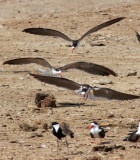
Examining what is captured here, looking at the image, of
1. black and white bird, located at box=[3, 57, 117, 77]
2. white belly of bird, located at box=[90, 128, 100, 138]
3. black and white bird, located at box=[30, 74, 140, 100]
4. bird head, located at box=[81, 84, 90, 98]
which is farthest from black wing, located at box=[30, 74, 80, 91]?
white belly of bird, located at box=[90, 128, 100, 138]

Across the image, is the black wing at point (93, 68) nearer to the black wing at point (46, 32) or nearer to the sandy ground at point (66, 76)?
the sandy ground at point (66, 76)

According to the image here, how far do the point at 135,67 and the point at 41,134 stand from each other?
6909 mm

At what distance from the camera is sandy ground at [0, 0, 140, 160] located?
790cm

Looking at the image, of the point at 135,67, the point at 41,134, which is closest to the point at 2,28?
the point at 135,67

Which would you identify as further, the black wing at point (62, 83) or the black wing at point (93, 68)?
the black wing at point (93, 68)

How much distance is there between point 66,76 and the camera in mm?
13820

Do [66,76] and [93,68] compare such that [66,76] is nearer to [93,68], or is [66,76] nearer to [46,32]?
[46,32]

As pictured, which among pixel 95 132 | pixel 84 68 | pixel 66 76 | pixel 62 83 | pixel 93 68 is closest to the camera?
pixel 95 132

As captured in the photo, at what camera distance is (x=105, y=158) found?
7.27 meters

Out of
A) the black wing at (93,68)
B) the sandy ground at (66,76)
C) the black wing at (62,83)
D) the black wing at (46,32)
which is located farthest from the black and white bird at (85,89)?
the black wing at (46,32)

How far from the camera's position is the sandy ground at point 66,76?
7.90 meters

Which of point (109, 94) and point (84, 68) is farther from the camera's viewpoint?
point (84, 68)

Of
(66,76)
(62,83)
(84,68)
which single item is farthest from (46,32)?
(62,83)

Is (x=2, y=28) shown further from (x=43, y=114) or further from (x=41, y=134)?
(x=41, y=134)
